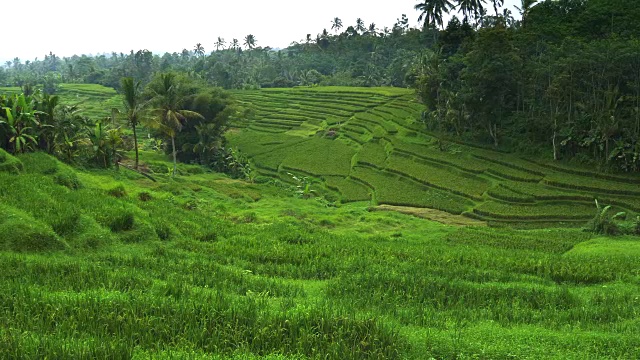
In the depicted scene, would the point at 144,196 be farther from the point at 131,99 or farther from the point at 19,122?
the point at 131,99

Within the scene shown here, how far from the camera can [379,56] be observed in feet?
259

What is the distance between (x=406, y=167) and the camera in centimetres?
3338

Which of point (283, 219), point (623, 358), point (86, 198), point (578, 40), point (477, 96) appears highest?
point (578, 40)

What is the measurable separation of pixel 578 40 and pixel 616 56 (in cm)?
598

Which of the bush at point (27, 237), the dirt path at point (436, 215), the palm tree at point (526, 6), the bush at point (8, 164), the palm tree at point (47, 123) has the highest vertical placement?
the palm tree at point (526, 6)

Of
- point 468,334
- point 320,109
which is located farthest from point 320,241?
point 320,109

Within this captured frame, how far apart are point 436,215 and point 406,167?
8.72 m

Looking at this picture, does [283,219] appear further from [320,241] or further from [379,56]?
[379,56]

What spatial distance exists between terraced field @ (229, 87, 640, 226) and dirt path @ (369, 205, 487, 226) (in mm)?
581

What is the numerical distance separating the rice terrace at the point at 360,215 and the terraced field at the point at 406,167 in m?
0.19

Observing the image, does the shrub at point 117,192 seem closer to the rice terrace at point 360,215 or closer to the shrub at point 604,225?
the rice terrace at point 360,215

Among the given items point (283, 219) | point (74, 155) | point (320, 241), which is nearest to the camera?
point (320, 241)

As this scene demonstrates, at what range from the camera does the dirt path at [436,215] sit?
24016mm

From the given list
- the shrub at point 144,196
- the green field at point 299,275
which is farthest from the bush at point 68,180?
the shrub at point 144,196
